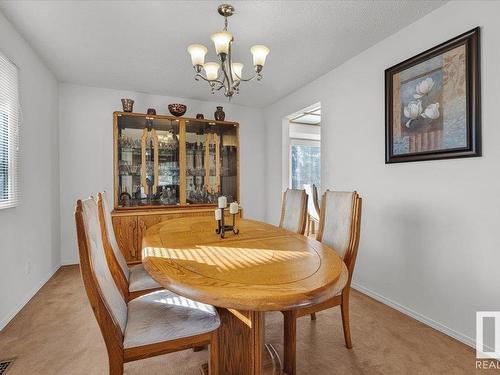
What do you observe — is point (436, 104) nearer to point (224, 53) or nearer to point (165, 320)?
point (224, 53)

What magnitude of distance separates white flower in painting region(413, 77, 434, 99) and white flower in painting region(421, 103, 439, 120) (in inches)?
4.8

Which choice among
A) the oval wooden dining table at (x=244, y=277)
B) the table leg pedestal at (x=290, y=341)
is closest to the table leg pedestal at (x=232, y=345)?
the oval wooden dining table at (x=244, y=277)

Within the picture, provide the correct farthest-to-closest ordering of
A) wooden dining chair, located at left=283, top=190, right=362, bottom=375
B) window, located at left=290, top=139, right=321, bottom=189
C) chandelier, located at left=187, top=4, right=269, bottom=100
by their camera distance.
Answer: window, located at left=290, top=139, right=321, bottom=189, chandelier, located at left=187, top=4, right=269, bottom=100, wooden dining chair, located at left=283, top=190, right=362, bottom=375

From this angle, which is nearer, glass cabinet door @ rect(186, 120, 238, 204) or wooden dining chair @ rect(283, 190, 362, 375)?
wooden dining chair @ rect(283, 190, 362, 375)

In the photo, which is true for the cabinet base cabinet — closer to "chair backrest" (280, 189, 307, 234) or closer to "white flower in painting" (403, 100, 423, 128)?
"chair backrest" (280, 189, 307, 234)

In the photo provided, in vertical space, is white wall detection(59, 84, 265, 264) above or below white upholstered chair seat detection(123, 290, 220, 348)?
above

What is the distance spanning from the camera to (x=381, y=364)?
63.7 inches

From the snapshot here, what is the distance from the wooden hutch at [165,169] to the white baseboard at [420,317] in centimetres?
213

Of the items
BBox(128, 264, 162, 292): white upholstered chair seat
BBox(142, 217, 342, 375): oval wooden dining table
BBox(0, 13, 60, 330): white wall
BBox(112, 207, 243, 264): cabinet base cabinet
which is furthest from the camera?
BBox(112, 207, 243, 264): cabinet base cabinet

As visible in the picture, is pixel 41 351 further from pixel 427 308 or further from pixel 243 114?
pixel 243 114

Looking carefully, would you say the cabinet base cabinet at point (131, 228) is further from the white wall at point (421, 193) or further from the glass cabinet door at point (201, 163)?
→ the white wall at point (421, 193)

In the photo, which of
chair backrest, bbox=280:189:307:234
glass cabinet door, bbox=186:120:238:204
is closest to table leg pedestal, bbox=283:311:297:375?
chair backrest, bbox=280:189:307:234

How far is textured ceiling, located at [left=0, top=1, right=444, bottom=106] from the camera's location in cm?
Result: 198

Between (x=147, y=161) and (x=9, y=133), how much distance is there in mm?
1559
